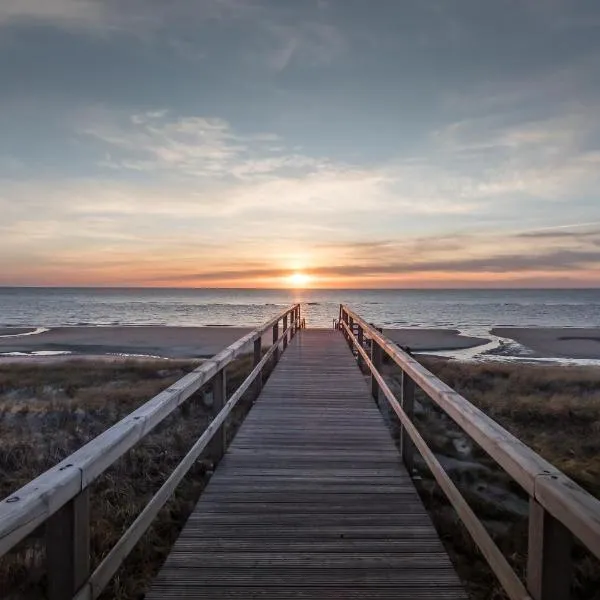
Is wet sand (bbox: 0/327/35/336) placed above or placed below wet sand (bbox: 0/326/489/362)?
below

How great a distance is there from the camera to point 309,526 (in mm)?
3223

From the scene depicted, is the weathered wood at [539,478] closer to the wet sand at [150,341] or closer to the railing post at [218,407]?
the railing post at [218,407]

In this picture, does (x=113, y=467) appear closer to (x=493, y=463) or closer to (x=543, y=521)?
(x=493, y=463)

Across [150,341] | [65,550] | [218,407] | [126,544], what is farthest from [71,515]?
[150,341]

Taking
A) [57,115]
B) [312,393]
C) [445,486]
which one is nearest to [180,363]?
[57,115]

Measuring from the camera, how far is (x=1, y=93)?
37.2ft

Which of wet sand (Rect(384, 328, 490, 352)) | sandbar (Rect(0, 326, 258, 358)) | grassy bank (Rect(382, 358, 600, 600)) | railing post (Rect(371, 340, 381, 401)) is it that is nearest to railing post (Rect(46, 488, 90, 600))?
grassy bank (Rect(382, 358, 600, 600))

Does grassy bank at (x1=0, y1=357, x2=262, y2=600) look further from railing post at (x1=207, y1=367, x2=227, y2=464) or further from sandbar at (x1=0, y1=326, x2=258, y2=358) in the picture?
sandbar at (x1=0, y1=326, x2=258, y2=358)

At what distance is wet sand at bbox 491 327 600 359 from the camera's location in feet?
88.6

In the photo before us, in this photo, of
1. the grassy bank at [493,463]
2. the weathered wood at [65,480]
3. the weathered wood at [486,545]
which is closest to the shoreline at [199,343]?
the grassy bank at [493,463]

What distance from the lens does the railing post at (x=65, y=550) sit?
165 cm

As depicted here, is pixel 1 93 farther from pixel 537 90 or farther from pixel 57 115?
pixel 537 90

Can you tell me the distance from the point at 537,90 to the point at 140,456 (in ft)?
36.3

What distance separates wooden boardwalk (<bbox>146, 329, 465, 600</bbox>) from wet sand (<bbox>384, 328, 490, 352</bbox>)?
22.6m
